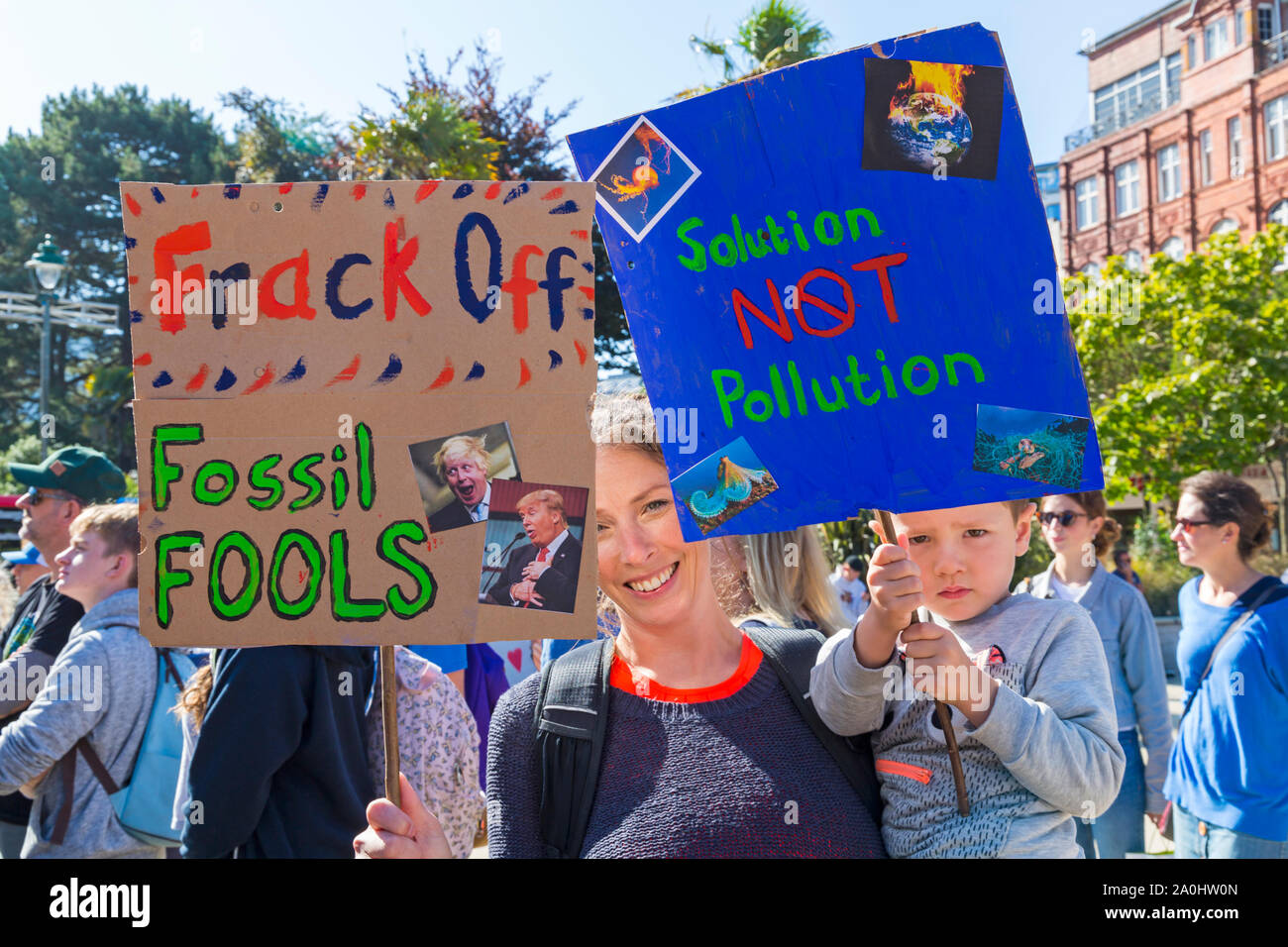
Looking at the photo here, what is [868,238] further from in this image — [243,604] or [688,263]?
[243,604]

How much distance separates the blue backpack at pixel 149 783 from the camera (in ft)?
11.8

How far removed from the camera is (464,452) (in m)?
2.04

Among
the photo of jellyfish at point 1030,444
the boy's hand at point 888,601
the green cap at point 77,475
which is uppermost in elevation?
the green cap at point 77,475

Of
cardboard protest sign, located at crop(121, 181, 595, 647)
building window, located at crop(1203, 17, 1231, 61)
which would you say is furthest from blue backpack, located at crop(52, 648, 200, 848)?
building window, located at crop(1203, 17, 1231, 61)

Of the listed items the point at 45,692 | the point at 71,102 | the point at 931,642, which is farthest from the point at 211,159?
the point at 931,642

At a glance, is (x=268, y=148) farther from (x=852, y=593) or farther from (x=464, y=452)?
(x=464, y=452)

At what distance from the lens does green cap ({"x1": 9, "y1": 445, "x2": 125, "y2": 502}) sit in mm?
4961

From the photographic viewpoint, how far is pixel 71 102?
40062mm

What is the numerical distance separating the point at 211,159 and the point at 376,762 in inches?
1562

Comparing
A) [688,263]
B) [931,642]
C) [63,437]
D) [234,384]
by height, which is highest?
[63,437]

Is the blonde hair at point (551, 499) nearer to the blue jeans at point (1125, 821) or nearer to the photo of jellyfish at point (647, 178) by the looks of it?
the photo of jellyfish at point (647, 178)

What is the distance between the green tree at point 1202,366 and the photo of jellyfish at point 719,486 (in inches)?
785

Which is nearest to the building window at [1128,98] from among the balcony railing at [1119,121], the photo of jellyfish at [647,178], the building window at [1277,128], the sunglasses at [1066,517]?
the balcony railing at [1119,121]

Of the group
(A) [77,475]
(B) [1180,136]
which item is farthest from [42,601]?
(B) [1180,136]
